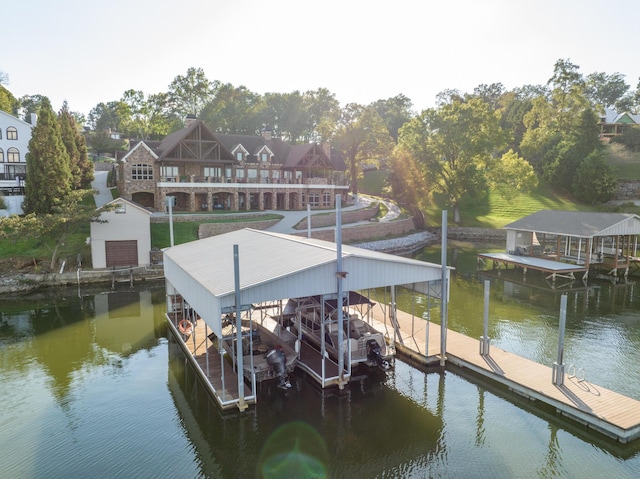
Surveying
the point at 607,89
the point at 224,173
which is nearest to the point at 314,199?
the point at 224,173

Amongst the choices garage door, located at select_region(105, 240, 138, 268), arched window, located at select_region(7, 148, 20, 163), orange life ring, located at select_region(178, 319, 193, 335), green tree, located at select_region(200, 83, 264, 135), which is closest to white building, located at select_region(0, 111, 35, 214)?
arched window, located at select_region(7, 148, 20, 163)

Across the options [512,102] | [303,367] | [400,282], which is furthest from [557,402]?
[512,102]

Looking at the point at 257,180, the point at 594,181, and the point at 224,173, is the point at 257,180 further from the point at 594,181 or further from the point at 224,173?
the point at 594,181

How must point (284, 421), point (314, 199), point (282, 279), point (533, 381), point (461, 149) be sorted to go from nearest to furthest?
Result: point (284, 421) < point (282, 279) < point (533, 381) < point (461, 149) < point (314, 199)

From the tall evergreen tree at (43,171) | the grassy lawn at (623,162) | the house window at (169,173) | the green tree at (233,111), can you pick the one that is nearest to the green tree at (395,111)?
the green tree at (233,111)

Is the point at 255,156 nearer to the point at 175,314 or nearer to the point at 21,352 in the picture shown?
the point at 175,314

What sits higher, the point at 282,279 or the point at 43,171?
the point at 43,171

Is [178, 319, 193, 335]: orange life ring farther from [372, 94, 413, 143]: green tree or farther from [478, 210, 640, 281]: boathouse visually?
[372, 94, 413, 143]: green tree
